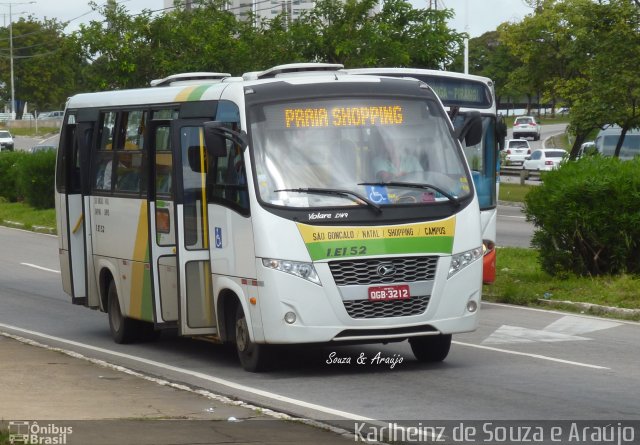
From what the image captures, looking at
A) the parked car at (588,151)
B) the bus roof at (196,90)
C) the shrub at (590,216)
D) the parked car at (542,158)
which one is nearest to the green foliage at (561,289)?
the shrub at (590,216)

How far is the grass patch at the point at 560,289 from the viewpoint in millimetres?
17453

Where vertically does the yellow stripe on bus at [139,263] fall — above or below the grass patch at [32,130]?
above

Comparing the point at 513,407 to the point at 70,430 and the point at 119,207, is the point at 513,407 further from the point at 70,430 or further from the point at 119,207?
the point at 119,207

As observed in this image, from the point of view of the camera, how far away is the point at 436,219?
1217cm

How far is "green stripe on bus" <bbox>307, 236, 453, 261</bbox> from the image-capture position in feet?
38.7

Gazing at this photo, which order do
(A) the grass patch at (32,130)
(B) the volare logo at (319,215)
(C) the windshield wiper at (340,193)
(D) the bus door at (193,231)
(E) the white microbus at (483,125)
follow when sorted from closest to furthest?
1. (B) the volare logo at (319,215)
2. (C) the windshield wiper at (340,193)
3. (D) the bus door at (193,231)
4. (E) the white microbus at (483,125)
5. (A) the grass patch at (32,130)

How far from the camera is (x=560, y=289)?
18609 mm

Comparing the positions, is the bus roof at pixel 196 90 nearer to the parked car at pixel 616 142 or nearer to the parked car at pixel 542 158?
the parked car at pixel 616 142

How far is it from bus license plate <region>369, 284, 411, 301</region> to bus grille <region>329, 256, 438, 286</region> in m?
0.05

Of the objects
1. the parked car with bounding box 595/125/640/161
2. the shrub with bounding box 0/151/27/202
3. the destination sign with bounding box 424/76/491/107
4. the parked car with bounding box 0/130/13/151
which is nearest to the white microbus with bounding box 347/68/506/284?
the destination sign with bounding box 424/76/491/107

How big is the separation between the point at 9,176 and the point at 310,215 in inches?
1420

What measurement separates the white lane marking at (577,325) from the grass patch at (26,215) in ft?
76.0

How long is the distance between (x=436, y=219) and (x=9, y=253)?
19790 mm

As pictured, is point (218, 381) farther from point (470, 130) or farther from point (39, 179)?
point (39, 179)
